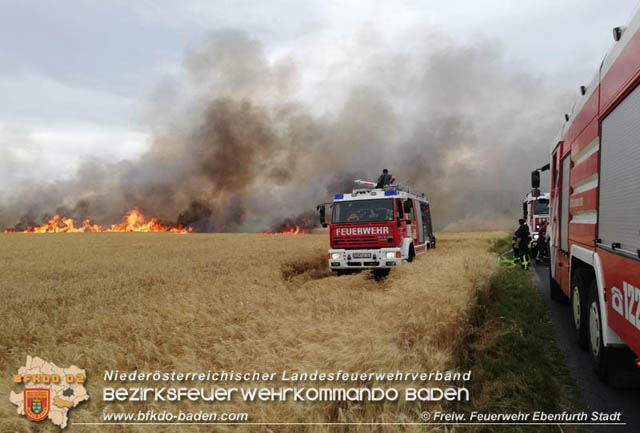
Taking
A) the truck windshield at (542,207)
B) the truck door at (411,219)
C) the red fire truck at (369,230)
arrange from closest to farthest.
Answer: the red fire truck at (369,230), the truck door at (411,219), the truck windshield at (542,207)

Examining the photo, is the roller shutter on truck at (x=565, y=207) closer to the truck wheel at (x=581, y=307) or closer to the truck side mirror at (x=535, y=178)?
the truck wheel at (x=581, y=307)

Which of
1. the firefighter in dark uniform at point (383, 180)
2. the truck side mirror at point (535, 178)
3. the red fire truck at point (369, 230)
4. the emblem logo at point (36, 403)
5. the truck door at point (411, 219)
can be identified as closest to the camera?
the emblem logo at point (36, 403)

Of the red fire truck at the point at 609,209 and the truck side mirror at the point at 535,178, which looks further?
the truck side mirror at the point at 535,178

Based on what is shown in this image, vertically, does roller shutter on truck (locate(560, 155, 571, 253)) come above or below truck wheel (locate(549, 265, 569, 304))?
above

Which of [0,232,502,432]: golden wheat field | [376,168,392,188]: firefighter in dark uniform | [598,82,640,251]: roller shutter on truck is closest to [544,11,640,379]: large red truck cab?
[598,82,640,251]: roller shutter on truck

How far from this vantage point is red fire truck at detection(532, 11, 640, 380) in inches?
145

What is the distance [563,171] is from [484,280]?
2719 millimetres

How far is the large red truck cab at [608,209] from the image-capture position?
12.1 feet

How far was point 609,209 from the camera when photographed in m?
→ 4.46

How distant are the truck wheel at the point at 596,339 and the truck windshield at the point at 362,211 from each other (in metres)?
8.08

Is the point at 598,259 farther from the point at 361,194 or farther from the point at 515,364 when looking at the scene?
the point at 361,194

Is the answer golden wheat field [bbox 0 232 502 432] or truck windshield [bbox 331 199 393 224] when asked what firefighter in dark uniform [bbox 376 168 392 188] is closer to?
truck windshield [bbox 331 199 393 224]

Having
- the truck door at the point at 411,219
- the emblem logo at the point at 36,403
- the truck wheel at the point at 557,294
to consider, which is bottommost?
the truck wheel at the point at 557,294

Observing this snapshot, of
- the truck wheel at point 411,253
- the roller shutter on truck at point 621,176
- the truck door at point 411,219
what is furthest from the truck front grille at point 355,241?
the roller shutter on truck at point 621,176
